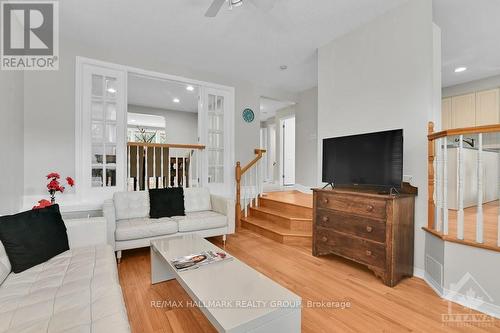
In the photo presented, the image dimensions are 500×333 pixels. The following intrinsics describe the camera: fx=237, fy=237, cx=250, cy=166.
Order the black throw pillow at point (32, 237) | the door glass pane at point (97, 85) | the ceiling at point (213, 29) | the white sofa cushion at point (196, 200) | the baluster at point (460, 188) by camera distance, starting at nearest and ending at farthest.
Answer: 1. the black throw pillow at point (32, 237)
2. the baluster at point (460, 188)
3. the ceiling at point (213, 29)
4. the door glass pane at point (97, 85)
5. the white sofa cushion at point (196, 200)

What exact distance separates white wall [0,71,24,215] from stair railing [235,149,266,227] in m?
3.07

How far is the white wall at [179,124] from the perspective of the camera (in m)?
7.60

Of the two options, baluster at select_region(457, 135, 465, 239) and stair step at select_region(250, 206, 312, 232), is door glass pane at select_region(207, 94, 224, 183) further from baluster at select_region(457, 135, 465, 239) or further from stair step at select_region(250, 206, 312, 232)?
baluster at select_region(457, 135, 465, 239)

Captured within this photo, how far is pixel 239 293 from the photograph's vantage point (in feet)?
4.47

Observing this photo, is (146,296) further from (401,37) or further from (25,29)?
(401,37)

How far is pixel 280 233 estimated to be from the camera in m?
3.52

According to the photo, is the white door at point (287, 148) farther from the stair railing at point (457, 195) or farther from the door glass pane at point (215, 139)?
the stair railing at point (457, 195)

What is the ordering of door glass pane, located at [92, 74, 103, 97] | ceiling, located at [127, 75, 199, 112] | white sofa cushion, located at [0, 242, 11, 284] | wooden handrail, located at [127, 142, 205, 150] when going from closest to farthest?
white sofa cushion, located at [0, 242, 11, 284] < door glass pane, located at [92, 74, 103, 97] < wooden handrail, located at [127, 142, 205, 150] < ceiling, located at [127, 75, 199, 112]

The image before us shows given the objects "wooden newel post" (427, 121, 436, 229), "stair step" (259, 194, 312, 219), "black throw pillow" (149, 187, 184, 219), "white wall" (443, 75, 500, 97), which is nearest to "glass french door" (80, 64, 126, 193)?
"black throw pillow" (149, 187, 184, 219)

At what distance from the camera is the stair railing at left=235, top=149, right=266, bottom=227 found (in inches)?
180

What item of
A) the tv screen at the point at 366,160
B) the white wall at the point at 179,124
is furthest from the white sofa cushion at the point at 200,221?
the white wall at the point at 179,124

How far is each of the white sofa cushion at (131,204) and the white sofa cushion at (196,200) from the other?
57 cm

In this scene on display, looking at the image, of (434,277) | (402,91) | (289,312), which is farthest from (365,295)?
(402,91)

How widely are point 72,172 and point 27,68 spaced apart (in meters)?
1.45
